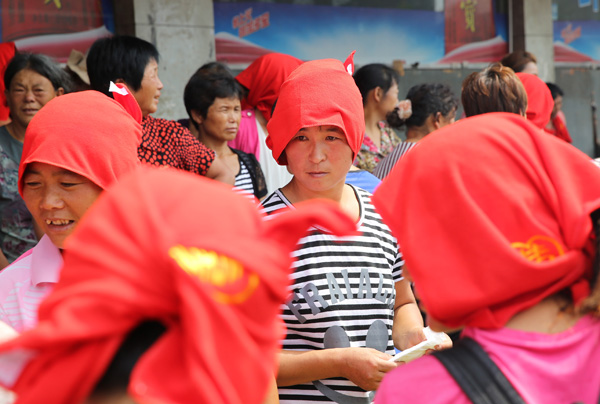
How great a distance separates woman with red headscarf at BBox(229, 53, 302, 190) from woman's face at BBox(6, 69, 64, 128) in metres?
1.39

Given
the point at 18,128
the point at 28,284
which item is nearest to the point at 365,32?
the point at 18,128

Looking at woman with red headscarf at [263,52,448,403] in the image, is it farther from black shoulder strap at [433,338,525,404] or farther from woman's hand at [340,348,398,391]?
black shoulder strap at [433,338,525,404]

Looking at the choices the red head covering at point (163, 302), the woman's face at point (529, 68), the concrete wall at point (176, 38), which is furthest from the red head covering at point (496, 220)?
the concrete wall at point (176, 38)

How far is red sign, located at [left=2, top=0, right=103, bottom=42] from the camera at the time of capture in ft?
17.8

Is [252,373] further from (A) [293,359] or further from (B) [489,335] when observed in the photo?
(A) [293,359]

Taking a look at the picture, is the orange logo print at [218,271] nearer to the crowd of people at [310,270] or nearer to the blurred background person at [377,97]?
the crowd of people at [310,270]

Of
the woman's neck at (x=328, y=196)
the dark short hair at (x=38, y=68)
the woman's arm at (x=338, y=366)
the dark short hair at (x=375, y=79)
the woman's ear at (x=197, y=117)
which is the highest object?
the dark short hair at (x=38, y=68)

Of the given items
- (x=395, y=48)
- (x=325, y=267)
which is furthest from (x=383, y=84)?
(x=325, y=267)

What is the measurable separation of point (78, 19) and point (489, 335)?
5203 mm

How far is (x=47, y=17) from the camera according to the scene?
221 inches

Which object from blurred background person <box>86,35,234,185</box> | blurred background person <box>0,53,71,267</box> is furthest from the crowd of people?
blurred background person <box>0,53,71,267</box>

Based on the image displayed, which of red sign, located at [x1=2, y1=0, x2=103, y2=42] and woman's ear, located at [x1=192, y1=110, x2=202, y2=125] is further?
red sign, located at [x1=2, y1=0, x2=103, y2=42]

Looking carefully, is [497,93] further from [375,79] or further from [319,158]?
[375,79]

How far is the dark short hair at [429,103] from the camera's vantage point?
5160 millimetres
